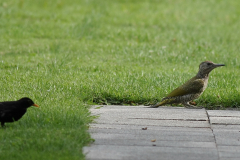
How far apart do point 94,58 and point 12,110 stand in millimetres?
5631

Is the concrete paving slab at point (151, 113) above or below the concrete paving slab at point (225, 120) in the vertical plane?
above

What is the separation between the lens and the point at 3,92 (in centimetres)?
756

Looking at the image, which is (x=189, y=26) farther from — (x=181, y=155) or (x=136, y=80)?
(x=181, y=155)

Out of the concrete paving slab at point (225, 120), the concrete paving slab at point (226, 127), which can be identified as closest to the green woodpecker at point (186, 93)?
the concrete paving slab at point (225, 120)

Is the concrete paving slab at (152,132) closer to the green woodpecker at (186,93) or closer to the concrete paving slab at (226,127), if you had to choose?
the concrete paving slab at (226,127)

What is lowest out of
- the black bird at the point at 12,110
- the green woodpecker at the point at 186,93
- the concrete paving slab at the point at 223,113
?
the concrete paving slab at the point at 223,113

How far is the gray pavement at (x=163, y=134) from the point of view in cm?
483

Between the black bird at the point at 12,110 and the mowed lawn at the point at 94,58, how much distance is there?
0.14m

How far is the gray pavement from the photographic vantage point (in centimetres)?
483

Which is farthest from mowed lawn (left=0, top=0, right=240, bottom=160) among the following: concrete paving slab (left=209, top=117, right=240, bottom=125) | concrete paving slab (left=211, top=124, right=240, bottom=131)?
concrete paving slab (left=211, top=124, right=240, bottom=131)

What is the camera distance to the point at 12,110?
226 inches

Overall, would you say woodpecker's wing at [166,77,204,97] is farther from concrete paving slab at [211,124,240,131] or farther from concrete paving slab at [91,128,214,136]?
concrete paving slab at [91,128,214,136]

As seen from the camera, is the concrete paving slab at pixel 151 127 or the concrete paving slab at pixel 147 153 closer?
the concrete paving slab at pixel 147 153

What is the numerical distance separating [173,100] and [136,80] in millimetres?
1549
